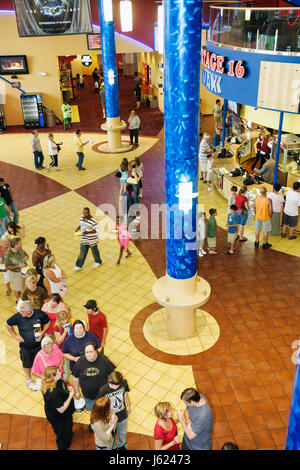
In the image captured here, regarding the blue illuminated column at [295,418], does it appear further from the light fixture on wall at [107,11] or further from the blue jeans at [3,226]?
the light fixture on wall at [107,11]

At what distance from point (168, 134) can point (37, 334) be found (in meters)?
3.08

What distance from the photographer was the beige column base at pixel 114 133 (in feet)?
51.7

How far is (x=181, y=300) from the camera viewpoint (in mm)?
6137

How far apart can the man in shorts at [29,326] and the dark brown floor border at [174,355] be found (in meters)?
1.61

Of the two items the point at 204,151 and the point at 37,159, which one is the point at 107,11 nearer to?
the point at 37,159

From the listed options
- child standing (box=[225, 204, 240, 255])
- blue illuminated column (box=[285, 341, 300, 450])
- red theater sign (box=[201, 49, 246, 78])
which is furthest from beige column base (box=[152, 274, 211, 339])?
red theater sign (box=[201, 49, 246, 78])

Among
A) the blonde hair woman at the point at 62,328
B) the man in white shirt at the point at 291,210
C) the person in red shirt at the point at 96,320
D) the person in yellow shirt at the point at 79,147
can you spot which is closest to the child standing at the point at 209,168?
the man in white shirt at the point at 291,210

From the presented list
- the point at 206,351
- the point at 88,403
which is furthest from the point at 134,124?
the point at 88,403

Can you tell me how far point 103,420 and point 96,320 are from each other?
168 centimetres

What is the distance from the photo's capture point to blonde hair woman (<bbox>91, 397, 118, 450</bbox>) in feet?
13.4

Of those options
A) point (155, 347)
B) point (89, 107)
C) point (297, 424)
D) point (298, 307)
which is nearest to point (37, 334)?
point (155, 347)

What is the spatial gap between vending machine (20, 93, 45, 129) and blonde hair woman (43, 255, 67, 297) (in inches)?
571

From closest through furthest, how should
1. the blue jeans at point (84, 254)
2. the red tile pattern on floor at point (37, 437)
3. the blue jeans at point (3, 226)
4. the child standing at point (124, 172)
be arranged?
the red tile pattern on floor at point (37, 437) < the blue jeans at point (84, 254) < the blue jeans at point (3, 226) < the child standing at point (124, 172)

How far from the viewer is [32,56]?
1912 centimetres
